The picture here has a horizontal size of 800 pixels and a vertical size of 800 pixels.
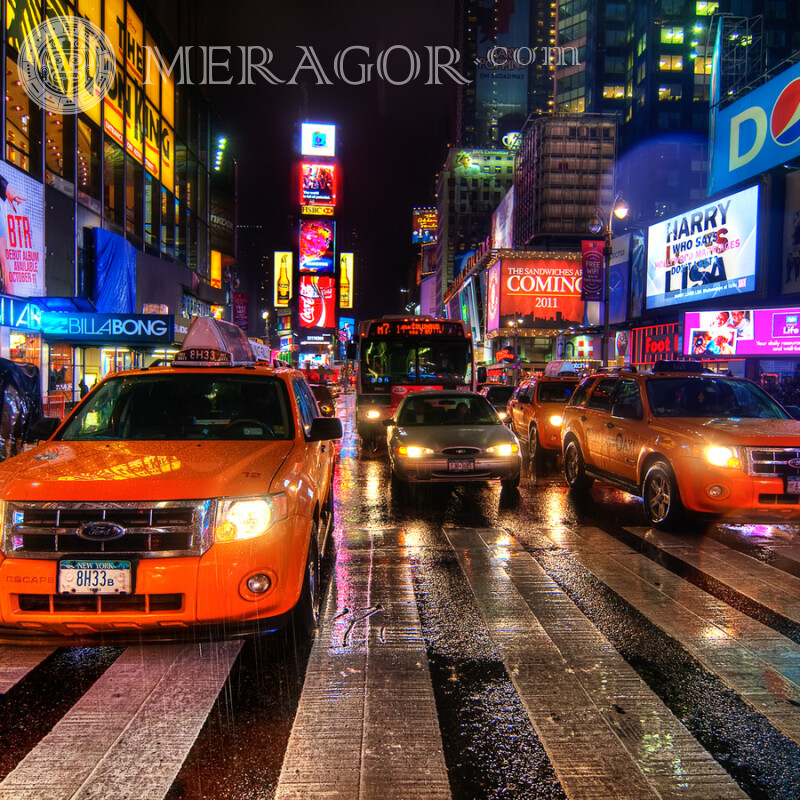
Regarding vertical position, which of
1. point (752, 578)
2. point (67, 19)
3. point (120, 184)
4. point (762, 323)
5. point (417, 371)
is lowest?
point (752, 578)

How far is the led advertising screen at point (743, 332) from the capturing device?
1088 inches

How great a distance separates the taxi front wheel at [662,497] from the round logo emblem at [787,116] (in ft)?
83.8

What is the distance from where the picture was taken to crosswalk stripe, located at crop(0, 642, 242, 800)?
2.80m

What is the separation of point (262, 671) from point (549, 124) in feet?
332

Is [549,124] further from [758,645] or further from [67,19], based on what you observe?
[758,645]

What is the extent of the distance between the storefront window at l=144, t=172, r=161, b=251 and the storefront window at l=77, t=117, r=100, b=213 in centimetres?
572

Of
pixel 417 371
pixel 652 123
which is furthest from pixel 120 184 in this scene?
pixel 652 123

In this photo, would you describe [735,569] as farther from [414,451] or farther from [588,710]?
[414,451]

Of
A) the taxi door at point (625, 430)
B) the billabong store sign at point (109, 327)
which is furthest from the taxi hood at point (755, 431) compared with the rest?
the billabong store sign at point (109, 327)

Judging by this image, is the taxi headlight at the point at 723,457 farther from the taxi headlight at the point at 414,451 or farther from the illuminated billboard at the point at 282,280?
the illuminated billboard at the point at 282,280

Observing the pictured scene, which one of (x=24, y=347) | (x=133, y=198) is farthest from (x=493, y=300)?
(x=24, y=347)

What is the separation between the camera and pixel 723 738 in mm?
→ 3223

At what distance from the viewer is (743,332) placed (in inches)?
1157

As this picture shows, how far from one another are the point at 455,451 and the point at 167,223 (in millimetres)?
29292
